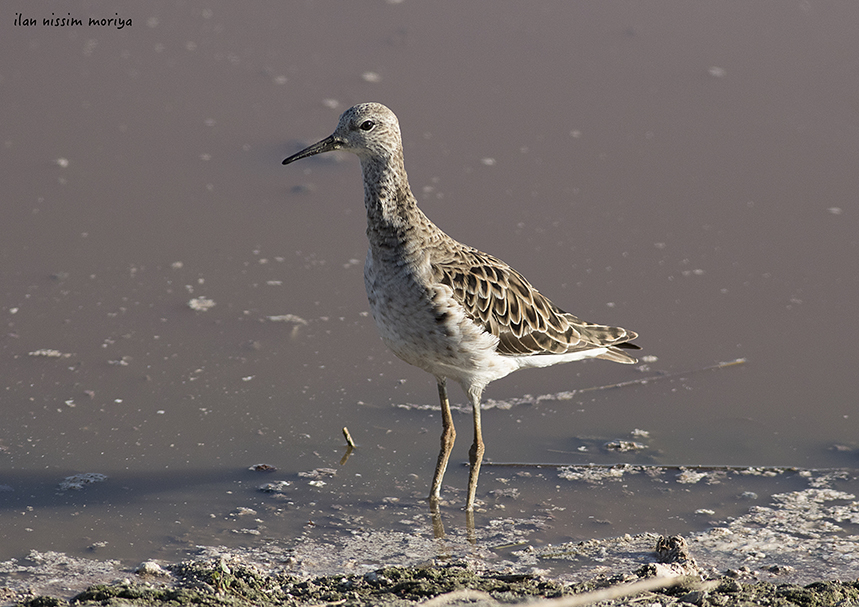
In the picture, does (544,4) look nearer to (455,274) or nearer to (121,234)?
(121,234)

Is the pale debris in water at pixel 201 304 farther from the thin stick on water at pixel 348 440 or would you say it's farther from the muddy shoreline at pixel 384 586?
the muddy shoreline at pixel 384 586

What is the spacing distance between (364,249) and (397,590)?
376 centimetres

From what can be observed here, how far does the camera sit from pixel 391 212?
18.4 ft

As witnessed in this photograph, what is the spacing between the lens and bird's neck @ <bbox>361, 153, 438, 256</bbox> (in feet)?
18.2

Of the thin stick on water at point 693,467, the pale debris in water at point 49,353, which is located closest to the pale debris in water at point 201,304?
the pale debris in water at point 49,353

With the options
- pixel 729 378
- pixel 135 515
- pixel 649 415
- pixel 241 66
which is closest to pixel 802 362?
pixel 729 378

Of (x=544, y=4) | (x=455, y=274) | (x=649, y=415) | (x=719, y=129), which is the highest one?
(x=544, y=4)

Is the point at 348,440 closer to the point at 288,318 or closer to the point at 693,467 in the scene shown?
the point at 288,318

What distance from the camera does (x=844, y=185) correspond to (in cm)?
853

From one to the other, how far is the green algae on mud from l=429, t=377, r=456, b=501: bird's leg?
97cm

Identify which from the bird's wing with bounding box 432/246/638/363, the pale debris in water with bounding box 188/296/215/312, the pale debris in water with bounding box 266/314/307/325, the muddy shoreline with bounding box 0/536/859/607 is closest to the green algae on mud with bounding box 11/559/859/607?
the muddy shoreline with bounding box 0/536/859/607

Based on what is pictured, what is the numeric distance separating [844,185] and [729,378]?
278 centimetres

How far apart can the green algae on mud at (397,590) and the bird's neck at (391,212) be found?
69.3 inches

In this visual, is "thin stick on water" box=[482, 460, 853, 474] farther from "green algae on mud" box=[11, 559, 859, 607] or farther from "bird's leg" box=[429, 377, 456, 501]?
"green algae on mud" box=[11, 559, 859, 607]
